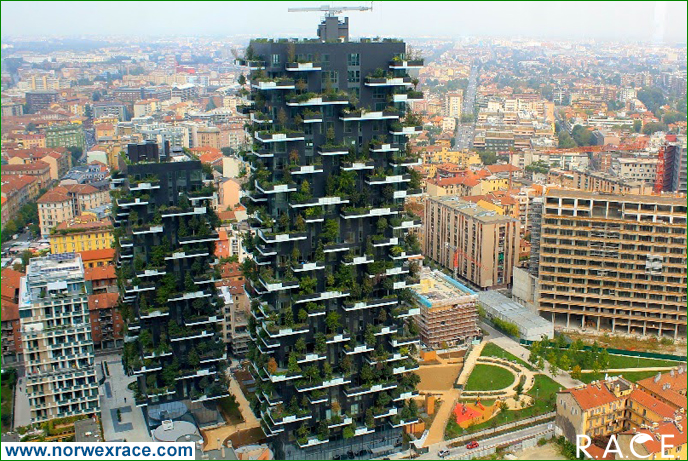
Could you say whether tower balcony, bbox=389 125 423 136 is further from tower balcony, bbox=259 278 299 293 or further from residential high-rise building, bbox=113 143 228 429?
residential high-rise building, bbox=113 143 228 429

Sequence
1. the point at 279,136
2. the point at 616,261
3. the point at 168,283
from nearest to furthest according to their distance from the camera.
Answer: the point at 279,136
the point at 168,283
the point at 616,261

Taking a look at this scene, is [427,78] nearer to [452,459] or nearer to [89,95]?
[89,95]

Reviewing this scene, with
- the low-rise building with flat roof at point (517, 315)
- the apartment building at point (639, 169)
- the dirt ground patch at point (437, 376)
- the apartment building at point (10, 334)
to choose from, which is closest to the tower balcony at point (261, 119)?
the dirt ground patch at point (437, 376)

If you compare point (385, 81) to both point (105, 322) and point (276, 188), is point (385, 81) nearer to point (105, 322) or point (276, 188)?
point (276, 188)

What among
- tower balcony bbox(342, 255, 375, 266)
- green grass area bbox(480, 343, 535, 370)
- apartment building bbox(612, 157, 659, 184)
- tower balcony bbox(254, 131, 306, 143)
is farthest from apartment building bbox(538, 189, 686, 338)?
apartment building bbox(612, 157, 659, 184)

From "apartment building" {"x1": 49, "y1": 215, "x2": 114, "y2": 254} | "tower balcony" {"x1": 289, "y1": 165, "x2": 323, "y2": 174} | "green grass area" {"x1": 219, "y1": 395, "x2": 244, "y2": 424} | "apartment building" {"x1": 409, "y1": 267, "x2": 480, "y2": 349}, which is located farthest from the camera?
"apartment building" {"x1": 49, "y1": 215, "x2": 114, "y2": 254}

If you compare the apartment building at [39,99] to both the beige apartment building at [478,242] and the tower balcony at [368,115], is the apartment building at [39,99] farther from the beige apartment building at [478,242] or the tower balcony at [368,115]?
the tower balcony at [368,115]

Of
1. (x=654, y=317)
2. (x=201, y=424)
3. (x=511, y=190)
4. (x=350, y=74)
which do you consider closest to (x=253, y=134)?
(x=350, y=74)

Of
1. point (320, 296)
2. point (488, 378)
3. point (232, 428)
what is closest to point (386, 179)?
point (320, 296)
